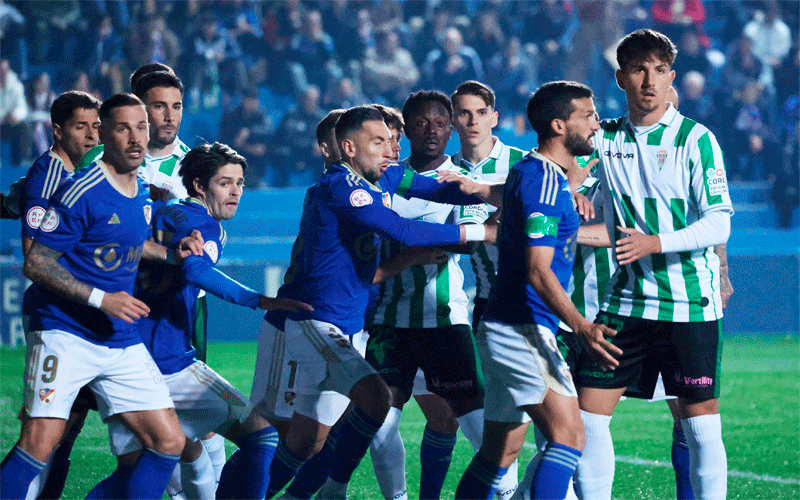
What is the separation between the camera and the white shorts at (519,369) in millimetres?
3680

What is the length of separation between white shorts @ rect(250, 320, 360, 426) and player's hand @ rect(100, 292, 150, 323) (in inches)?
32.7

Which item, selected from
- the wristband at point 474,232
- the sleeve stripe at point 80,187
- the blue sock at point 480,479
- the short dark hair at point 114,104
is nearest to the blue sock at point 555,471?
the blue sock at point 480,479

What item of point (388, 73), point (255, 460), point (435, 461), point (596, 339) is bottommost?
point (435, 461)

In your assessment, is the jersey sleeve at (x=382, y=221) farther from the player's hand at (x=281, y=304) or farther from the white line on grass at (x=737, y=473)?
the white line on grass at (x=737, y=473)

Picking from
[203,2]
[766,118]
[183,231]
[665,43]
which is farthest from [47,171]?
[766,118]

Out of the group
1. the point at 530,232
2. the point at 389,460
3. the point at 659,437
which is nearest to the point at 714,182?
the point at 530,232

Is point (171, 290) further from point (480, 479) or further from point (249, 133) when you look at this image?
point (249, 133)

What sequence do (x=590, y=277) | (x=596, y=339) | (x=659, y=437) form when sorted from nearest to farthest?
1. (x=596, y=339)
2. (x=590, y=277)
3. (x=659, y=437)

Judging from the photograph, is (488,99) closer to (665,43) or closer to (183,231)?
(665,43)

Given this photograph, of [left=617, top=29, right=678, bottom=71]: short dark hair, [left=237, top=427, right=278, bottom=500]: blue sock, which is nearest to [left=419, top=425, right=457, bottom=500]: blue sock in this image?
[left=237, top=427, right=278, bottom=500]: blue sock

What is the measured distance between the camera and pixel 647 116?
431 centimetres

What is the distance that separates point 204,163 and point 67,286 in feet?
2.84

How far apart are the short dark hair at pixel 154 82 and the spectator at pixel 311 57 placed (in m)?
10.1

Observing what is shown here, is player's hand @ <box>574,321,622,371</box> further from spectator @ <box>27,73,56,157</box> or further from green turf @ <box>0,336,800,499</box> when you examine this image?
spectator @ <box>27,73,56,157</box>
